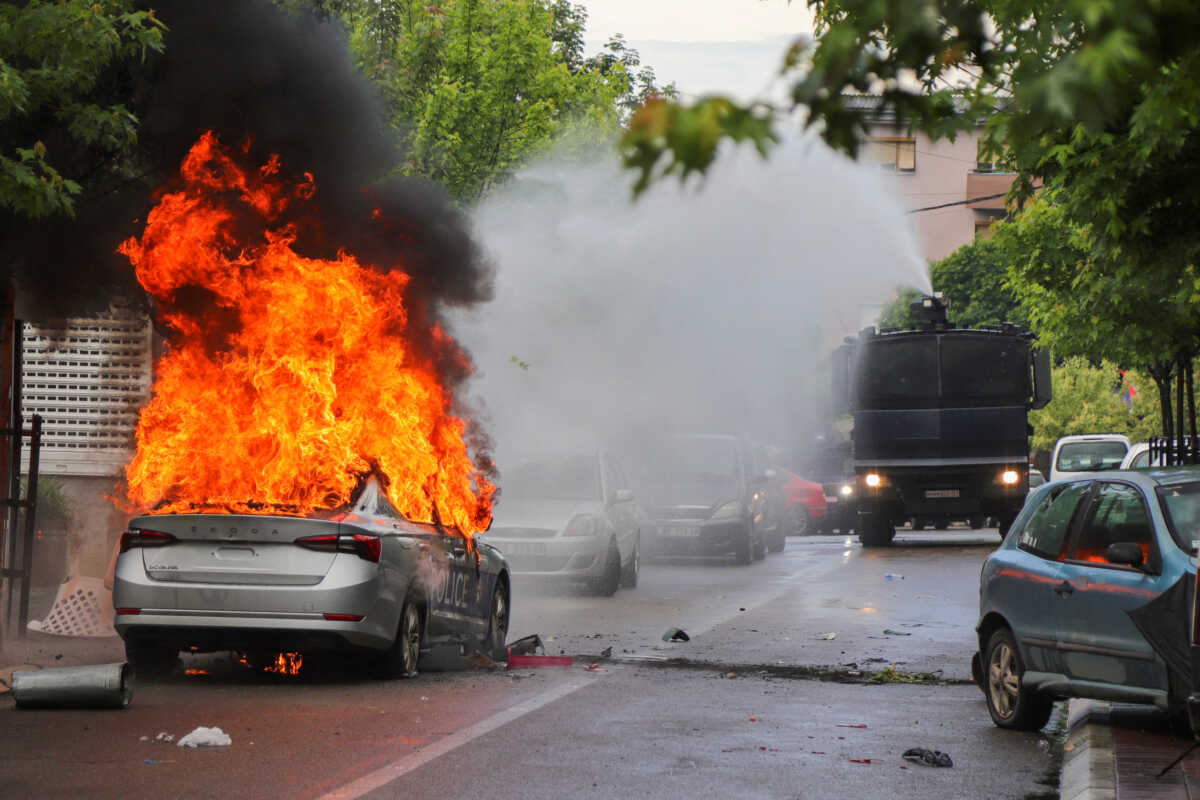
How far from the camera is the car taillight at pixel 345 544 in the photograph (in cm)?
1005

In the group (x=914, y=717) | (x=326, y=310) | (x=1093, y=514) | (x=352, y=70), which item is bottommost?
(x=914, y=717)

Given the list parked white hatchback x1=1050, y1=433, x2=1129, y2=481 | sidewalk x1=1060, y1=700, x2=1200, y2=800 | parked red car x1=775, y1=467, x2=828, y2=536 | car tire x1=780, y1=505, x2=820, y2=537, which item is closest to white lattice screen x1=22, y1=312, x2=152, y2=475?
sidewalk x1=1060, y1=700, x2=1200, y2=800

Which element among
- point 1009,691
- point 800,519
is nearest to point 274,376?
point 1009,691

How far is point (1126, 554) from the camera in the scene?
788cm

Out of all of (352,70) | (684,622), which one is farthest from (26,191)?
(684,622)

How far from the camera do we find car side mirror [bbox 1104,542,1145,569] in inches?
310

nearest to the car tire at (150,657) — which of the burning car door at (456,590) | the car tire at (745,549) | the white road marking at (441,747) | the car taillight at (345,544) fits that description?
the car taillight at (345,544)

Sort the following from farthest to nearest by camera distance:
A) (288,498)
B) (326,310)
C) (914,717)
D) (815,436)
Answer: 1. (815,436)
2. (326,310)
3. (288,498)
4. (914,717)

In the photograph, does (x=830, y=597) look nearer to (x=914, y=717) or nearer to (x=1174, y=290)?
(x=1174, y=290)

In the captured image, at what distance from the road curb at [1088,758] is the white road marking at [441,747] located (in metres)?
2.83

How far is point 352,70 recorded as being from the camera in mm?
15148

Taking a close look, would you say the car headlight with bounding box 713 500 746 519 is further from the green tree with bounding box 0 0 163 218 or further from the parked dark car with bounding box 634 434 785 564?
the green tree with bounding box 0 0 163 218

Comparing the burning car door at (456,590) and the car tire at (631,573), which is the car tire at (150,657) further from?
the car tire at (631,573)

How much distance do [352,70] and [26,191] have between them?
18.4 feet
